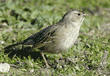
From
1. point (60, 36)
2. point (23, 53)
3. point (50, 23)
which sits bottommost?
point (23, 53)

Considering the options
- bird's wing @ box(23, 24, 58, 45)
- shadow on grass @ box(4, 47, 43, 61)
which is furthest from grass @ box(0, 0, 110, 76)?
bird's wing @ box(23, 24, 58, 45)

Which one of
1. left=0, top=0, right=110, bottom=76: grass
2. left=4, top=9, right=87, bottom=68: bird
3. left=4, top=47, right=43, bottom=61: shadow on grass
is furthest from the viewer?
left=4, top=47, right=43, bottom=61: shadow on grass

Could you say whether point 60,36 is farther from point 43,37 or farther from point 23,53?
point 23,53

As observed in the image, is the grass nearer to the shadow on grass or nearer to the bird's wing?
the shadow on grass

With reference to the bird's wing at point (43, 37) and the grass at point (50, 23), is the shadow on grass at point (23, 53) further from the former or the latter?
the bird's wing at point (43, 37)

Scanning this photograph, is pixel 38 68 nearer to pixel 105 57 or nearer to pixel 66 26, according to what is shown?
pixel 66 26

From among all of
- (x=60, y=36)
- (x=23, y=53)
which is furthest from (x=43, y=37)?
(x=23, y=53)
